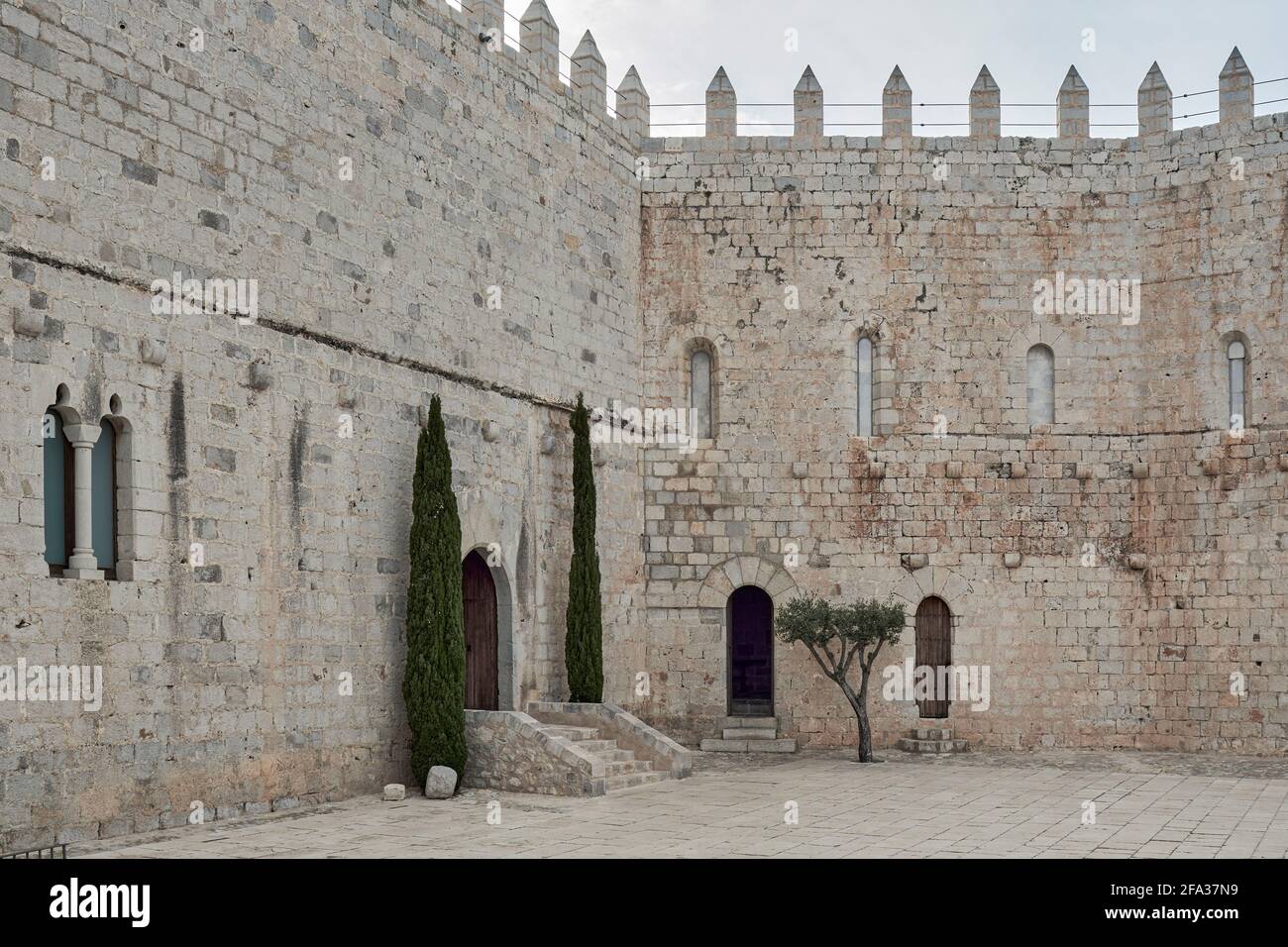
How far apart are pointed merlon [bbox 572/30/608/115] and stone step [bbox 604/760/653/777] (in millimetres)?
8552

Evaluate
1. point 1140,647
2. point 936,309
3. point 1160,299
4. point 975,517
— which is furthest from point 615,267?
point 1140,647

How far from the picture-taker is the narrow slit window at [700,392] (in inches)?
806

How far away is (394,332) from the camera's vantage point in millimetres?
15180

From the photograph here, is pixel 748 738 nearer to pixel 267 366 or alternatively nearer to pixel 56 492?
pixel 267 366

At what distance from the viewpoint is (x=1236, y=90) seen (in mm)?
19641

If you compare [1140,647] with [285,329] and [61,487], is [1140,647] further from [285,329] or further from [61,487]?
[61,487]

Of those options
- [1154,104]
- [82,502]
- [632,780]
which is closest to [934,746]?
[632,780]

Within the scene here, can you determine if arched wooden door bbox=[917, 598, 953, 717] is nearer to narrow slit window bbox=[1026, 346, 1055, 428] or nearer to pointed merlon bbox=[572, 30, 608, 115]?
narrow slit window bbox=[1026, 346, 1055, 428]

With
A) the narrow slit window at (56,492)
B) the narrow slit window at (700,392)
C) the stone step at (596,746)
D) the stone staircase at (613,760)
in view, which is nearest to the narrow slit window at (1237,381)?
the narrow slit window at (700,392)

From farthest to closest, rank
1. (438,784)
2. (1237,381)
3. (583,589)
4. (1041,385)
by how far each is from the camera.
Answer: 1. (1041,385)
2. (1237,381)
3. (583,589)
4. (438,784)

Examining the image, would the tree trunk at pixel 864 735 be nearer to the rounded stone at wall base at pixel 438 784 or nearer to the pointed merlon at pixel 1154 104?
the rounded stone at wall base at pixel 438 784

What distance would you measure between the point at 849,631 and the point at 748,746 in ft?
7.41

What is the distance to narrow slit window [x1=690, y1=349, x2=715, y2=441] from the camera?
2047cm

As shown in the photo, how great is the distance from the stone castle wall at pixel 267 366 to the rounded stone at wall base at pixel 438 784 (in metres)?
0.50
